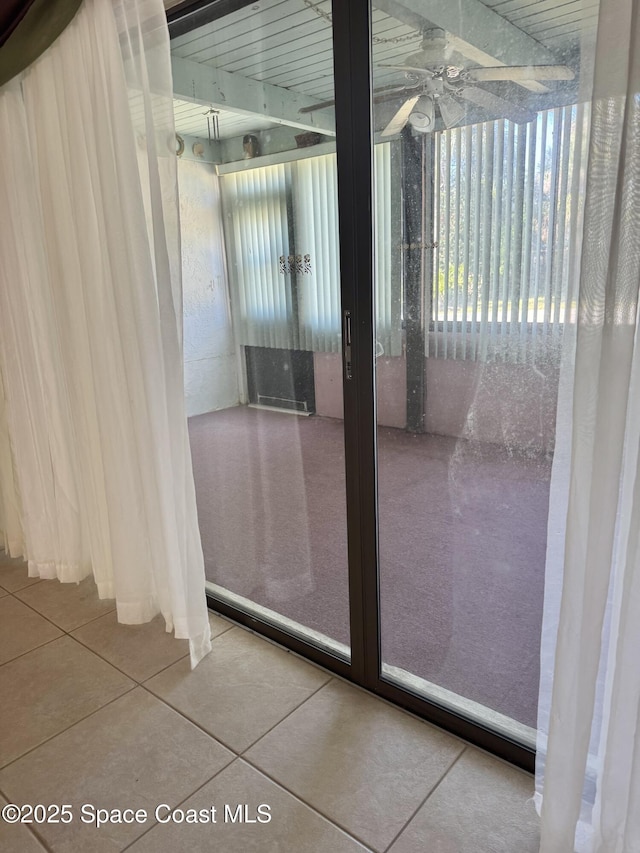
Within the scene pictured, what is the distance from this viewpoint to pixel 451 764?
1.63 m

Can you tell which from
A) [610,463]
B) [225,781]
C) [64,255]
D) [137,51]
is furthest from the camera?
[64,255]

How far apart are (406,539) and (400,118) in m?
1.27

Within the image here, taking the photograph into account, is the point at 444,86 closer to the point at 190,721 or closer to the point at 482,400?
the point at 482,400

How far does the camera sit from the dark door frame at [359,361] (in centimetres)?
153

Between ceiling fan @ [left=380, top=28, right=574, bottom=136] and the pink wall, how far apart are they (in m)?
0.57

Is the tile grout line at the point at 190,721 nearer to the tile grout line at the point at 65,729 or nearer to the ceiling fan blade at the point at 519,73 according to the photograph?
the tile grout line at the point at 65,729

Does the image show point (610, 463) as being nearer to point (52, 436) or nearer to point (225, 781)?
point (225, 781)

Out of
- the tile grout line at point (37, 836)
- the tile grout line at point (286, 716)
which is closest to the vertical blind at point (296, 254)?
the tile grout line at point (286, 716)

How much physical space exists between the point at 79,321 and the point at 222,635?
126 centimetres

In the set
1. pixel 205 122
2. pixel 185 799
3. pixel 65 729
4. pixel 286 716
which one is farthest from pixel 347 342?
pixel 65 729

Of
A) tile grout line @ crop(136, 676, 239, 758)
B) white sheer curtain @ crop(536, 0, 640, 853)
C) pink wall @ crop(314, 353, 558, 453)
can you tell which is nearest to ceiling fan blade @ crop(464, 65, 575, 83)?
white sheer curtain @ crop(536, 0, 640, 853)

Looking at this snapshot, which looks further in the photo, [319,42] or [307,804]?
[319,42]

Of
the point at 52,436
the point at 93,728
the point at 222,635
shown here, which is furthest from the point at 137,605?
the point at 52,436

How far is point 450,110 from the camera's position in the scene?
1.46 meters
